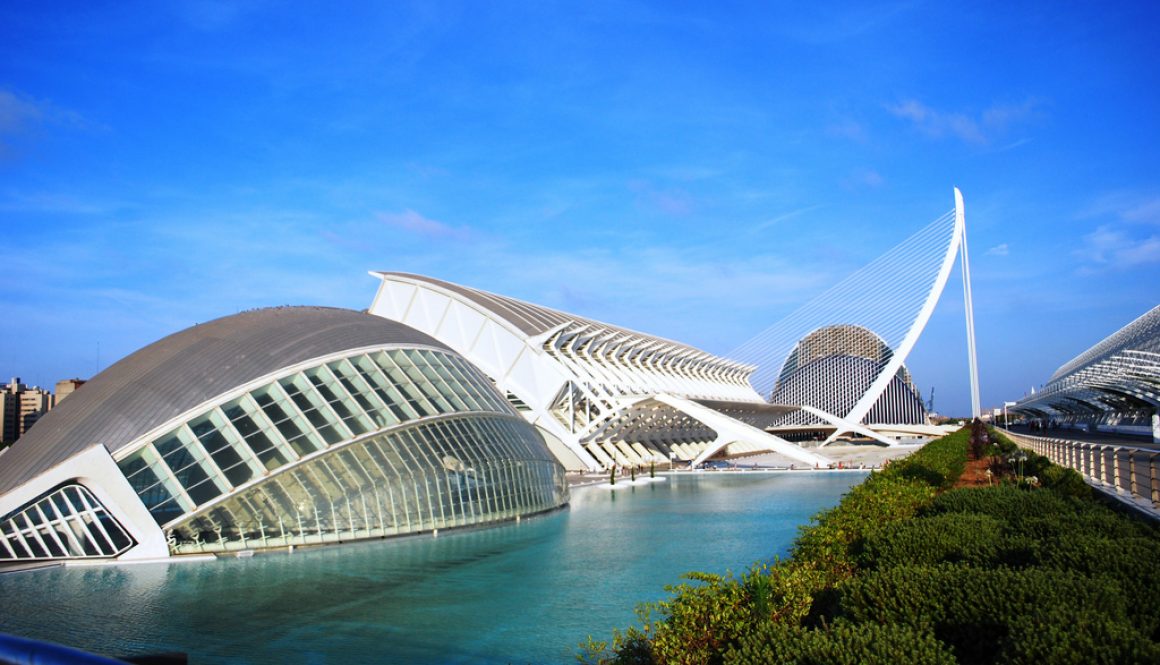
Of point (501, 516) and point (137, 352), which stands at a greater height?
point (137, 352)

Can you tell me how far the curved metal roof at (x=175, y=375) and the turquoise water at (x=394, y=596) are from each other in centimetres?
300

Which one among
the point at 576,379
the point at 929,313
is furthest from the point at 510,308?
the point at 929,313

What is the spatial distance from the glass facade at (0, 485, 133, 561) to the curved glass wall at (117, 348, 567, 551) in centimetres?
89

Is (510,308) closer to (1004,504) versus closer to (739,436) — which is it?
(739,436)

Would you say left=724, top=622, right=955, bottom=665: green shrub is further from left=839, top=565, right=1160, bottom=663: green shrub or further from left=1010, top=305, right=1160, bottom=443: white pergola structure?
left=1010, top=305, right=1160, bottom=443: white pergola structure

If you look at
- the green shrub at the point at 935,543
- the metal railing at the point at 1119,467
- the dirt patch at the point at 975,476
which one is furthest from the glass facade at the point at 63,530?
the dirt patch at the point at 975,476

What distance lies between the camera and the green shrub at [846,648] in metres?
5.26

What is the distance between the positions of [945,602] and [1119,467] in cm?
1239

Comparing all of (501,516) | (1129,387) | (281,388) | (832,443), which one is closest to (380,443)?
(281,388)

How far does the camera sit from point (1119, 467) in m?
16.6

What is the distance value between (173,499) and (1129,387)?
5389 cm

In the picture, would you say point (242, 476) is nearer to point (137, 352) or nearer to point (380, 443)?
point (380, 443)

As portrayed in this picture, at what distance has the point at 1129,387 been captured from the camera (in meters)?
51.3

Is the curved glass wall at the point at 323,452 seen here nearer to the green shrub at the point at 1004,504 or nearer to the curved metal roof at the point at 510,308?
the green shrub at the point at 1004,504
